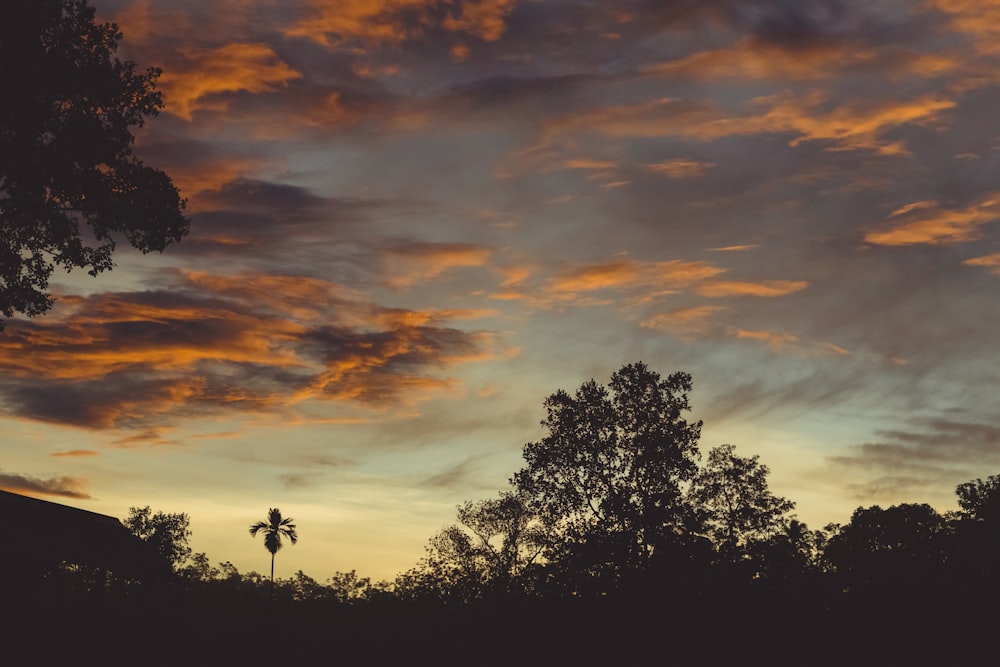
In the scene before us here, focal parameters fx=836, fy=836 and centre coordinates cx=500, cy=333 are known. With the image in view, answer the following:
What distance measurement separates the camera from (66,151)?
22344mm

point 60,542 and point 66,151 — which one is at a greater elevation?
point 66,151

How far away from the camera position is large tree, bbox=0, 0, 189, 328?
21250 mm

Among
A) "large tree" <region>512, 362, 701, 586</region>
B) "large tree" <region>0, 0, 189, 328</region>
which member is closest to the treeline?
"large tree" <region>512, 362, 701, 586</region>

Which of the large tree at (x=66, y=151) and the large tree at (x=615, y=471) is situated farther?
the large tree at (x=615, y=471)

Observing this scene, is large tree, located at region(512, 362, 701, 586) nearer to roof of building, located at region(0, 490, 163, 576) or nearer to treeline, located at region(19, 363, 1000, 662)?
treeline, located at region(19, 363, 1000, 662)

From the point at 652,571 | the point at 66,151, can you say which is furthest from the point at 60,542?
the point at 652,571

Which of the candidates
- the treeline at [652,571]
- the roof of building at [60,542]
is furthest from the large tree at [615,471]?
the roof of building at [60,542]

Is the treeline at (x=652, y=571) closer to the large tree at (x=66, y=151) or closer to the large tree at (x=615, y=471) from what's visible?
the large tree at (x=615, y=471)

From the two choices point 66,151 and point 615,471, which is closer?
point 66,151

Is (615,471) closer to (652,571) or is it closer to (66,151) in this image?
(652,571)

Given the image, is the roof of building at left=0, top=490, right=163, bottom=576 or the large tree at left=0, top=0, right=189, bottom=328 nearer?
the large tree at left=0, top=0, right=189, bottom=328

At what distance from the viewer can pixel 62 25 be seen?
71.8ft

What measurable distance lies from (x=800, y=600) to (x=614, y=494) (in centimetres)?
1226

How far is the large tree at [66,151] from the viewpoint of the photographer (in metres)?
21.2
